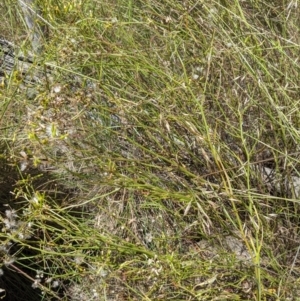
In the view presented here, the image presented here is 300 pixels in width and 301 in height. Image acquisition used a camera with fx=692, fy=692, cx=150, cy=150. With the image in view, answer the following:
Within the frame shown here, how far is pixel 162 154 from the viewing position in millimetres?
2746

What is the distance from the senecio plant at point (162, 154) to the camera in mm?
2424

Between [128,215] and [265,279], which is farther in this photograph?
[128,215]

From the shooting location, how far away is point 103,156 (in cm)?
262

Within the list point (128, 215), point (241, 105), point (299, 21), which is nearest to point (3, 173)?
point (128, 215)

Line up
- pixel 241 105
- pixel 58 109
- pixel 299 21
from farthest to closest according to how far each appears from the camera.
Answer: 1. pixel 299 21
2. pixel 241 105
3. pixel 58 109

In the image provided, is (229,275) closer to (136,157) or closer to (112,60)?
(136,157)

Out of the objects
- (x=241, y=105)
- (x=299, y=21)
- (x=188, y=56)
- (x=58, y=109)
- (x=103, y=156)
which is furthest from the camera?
(x=299, y=21)

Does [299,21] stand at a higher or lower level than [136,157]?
higher

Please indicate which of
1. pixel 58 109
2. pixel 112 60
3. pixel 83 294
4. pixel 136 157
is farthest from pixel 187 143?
pixel 83 294

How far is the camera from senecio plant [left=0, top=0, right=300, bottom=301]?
2424 mm

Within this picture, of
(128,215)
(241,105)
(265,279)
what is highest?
(241,105)

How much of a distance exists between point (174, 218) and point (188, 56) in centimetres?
70

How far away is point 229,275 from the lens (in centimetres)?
254

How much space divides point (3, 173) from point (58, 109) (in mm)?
771
